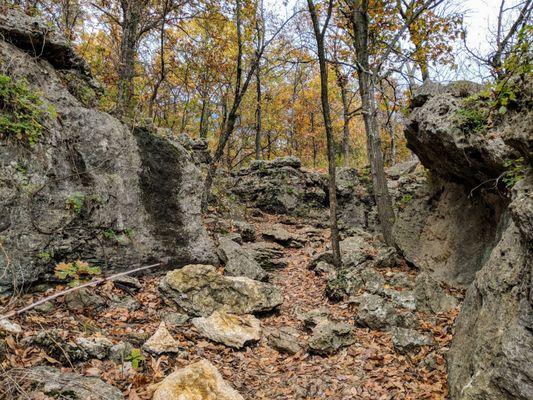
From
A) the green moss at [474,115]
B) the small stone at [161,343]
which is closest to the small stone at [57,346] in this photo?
the small stone at [161,343]

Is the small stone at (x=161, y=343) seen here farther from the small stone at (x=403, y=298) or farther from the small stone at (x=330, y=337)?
the small stone at (x=403, y=298)

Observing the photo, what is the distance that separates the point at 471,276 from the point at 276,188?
29.9 ft

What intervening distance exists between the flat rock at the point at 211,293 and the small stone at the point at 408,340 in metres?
2.24

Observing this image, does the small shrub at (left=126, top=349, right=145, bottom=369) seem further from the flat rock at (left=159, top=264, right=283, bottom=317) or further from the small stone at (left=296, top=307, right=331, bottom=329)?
the small stone at (left=296, top=307, right=331, bottom=329)

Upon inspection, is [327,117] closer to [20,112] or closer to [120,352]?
[20,112]

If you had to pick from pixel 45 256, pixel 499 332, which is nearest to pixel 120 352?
pixel 45 256

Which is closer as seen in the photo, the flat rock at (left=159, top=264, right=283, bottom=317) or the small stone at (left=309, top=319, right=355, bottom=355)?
the small stone at (left=309, top=319, right=355, bottom=355)

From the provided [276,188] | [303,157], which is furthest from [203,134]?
[303,157]

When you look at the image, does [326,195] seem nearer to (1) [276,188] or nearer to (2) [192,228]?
(1) [276,188]

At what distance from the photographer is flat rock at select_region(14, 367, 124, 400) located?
123 inches

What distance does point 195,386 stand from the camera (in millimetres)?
3709

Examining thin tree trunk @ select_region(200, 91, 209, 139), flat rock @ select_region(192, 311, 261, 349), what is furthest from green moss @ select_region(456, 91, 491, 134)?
thin tree trunk @ select_region(200, 91, 209, 139)

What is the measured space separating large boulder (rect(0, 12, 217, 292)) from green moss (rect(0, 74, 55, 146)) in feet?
0.33

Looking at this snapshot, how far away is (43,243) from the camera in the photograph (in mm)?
5410
